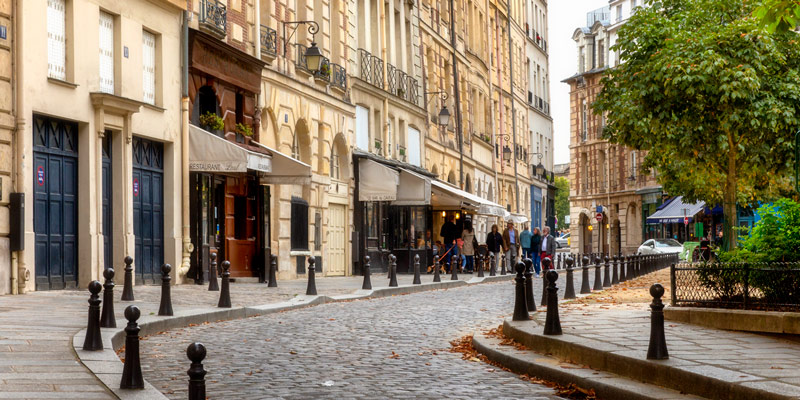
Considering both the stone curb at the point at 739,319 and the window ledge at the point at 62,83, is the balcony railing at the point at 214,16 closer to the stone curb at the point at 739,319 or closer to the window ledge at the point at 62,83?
the window ledge at the point at 62,83

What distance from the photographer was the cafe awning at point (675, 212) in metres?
60.6

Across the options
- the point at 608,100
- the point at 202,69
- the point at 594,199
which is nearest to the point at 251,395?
the point at 202,69

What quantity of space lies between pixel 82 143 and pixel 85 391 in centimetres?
1092

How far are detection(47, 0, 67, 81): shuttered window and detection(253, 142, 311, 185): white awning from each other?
6.87 metres

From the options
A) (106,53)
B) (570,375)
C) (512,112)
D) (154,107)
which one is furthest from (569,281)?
(512,112)

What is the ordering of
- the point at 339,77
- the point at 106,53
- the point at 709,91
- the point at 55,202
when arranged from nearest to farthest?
the point at 55,202 → the point at 106,53 → the point at 709,91 → the point at 339,77

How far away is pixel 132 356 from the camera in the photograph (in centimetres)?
770

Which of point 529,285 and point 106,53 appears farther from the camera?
point 106,53

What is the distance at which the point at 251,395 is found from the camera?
321 inches

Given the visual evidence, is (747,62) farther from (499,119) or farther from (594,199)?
(594,199)

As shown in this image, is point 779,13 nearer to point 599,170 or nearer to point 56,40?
point 56,40

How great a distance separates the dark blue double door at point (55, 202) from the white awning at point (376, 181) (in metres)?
14.3

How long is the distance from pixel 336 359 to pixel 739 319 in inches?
151

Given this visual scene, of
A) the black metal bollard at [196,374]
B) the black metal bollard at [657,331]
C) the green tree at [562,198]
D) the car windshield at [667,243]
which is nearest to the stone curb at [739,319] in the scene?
the black metal bollard at [657,331]
